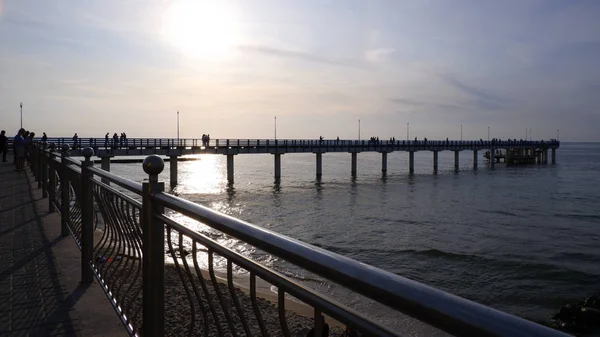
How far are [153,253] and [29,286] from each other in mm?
3165

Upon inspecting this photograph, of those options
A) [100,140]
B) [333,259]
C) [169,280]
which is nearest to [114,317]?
[333,259]

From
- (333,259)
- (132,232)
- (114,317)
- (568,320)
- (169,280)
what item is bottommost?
(568,320)

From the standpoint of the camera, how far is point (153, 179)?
2.85 metres

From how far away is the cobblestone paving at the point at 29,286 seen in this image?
13.2 feet

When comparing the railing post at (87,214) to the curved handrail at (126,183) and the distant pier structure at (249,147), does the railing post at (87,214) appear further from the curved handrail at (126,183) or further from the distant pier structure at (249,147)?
the distant pier structure at (249,147)

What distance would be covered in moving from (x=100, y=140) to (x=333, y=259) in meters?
44.9

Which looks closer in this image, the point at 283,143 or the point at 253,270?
the point at 253,270

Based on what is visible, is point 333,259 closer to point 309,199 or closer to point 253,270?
point 253,270

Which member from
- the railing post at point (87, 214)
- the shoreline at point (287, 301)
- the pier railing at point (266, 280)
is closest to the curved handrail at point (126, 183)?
the pier railing at point (266, 280)

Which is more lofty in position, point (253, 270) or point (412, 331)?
point (253, 270)

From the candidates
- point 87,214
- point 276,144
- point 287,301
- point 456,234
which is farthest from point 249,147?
point 87,214

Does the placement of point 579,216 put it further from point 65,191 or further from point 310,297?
point 310,297

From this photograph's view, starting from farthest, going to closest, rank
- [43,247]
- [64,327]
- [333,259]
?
[43,247], [64,327], [333,259]

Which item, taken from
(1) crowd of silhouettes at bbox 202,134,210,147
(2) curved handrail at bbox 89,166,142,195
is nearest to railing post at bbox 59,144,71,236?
(2) curved handrail at bbox 89,166,142,195
